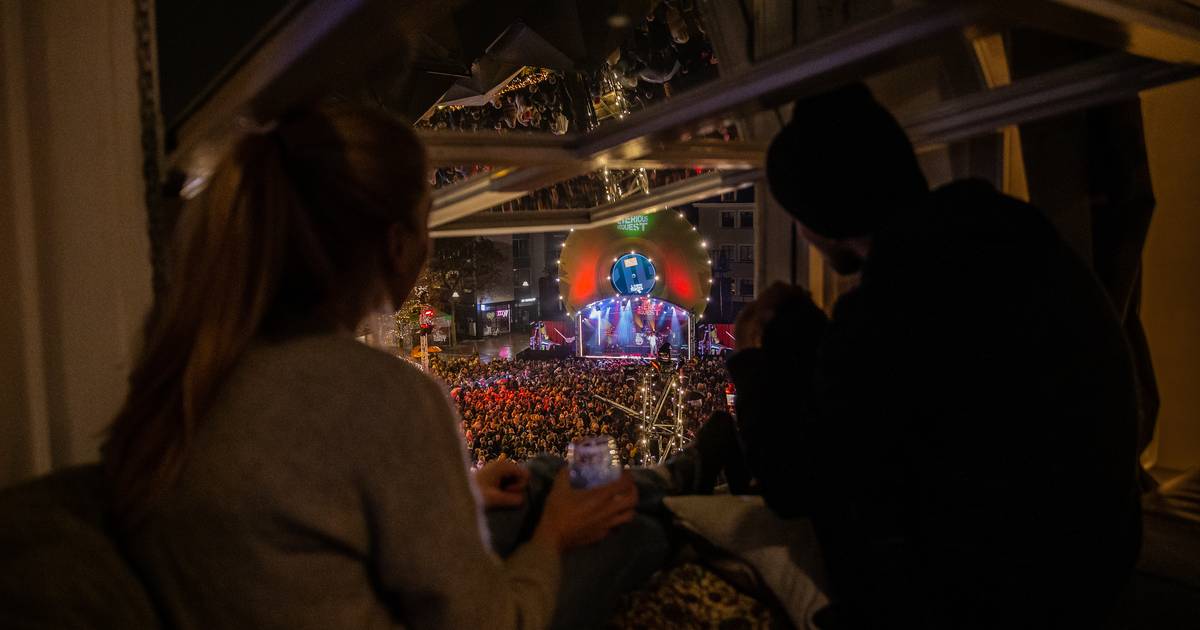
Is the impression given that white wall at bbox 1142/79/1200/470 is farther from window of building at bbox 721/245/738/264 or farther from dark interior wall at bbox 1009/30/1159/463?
window of building at bbox 721/245/738/264

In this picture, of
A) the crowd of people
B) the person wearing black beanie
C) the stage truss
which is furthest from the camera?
the crowd of people

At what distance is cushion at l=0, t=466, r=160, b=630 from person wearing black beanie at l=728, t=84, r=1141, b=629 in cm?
111

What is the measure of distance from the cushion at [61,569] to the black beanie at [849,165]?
1390mm

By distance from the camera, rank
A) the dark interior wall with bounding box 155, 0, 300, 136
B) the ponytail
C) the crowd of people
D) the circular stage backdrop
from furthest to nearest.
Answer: the circular stage backdrop
the crowd of people
the dark interior wall with bounding box 155, 0, 300, 136
the ponytail

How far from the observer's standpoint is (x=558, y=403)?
30.3 ft

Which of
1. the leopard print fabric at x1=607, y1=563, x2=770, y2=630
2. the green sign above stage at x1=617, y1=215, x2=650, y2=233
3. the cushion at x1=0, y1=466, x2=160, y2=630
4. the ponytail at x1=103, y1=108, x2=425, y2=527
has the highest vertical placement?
the green sign above stage at x1=617, y1=215, x2=650, y2=233

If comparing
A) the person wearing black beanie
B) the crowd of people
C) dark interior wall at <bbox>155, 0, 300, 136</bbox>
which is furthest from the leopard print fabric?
the crowd of people

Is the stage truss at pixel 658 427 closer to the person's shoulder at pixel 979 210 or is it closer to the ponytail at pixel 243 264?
the person's shoulder at pixel 979 210

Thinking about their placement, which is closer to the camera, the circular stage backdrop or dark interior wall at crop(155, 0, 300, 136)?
dark interior wall at crop(155, 0, 300, 136)

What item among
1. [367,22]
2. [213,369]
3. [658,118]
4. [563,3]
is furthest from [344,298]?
[563,3]

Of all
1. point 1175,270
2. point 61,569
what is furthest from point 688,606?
point 1175,270

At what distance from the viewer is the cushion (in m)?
0.64

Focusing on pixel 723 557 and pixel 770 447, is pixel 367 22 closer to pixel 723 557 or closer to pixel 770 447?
pixel 770 447

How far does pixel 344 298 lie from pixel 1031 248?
3.64ft
